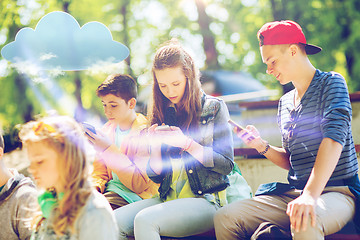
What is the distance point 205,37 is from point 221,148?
8741 mm

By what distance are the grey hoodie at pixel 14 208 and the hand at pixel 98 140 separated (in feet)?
1.66

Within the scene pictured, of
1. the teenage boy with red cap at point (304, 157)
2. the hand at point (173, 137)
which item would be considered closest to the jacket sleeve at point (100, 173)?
the hand at point (173, 137)

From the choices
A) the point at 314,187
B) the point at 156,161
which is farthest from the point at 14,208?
the point at 314,187

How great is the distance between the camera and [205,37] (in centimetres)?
1095

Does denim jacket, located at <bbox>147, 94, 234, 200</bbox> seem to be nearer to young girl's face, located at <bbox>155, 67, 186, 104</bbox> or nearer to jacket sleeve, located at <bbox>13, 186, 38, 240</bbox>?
young girl's face, located at <bbox>155, 67, 186, 104</bbox>

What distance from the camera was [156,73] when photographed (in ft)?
8.87

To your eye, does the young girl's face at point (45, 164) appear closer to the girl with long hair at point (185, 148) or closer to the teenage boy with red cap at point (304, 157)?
the girl with long hair at point (185, 148)

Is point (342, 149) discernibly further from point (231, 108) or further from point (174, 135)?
point (231, 108)

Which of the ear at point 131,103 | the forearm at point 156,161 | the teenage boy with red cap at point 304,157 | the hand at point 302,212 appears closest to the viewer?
the hand at point 302,212

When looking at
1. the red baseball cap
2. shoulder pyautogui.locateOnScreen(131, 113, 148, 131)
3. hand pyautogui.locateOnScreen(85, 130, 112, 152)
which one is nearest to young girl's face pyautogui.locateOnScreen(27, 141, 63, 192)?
hand pyautogui.locateOnScreen(85, 130, 112, 152)

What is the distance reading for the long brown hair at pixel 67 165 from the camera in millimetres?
1736

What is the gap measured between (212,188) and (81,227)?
1059mm

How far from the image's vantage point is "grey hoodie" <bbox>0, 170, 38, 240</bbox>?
8.48 ft

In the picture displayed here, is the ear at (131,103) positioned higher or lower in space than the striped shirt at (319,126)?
higher
